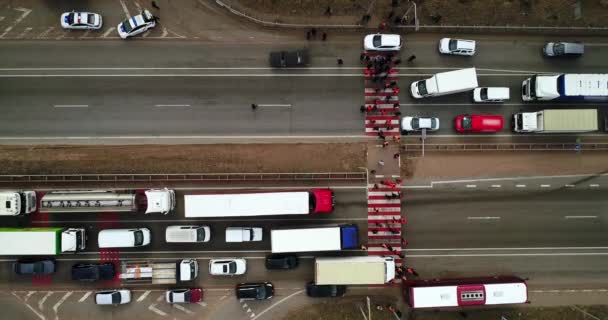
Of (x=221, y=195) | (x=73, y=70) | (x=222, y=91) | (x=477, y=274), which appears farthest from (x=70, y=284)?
(x=477, y=274)

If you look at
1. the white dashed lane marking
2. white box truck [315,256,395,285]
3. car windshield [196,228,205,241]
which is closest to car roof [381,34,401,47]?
white box truck [315,256,395,285]

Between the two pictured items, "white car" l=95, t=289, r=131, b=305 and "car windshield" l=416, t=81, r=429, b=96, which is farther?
"car windshield" l=416, t=81, r=429, b=96

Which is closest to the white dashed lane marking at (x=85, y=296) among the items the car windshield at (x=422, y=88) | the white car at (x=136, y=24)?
the white car at (x=136, y=24)

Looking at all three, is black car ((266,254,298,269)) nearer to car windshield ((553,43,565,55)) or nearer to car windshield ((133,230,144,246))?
car windshield ((133,230,144,246))

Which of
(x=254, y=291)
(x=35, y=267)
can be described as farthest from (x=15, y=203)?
(x=254, y=291)

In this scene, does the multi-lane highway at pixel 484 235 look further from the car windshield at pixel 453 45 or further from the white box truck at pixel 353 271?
the car windshield at pixel 453 45

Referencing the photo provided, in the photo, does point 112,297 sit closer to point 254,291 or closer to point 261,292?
point 254,291
